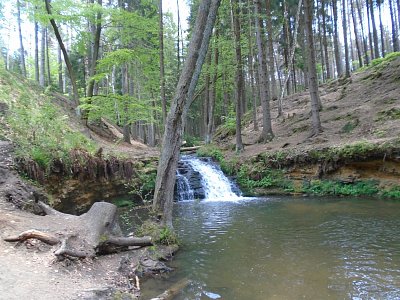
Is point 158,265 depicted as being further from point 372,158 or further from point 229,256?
point 372,158

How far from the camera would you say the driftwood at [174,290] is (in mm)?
4430

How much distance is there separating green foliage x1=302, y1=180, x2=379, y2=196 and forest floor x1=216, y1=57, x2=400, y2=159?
1428mm

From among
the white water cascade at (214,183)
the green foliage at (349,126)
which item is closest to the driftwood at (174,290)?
the white water cascade at (214,183)

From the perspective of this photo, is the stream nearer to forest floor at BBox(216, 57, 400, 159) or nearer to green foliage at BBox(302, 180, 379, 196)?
green foliage at BBox(302, 180, 379, 196)

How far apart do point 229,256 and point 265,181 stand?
26.1 feet

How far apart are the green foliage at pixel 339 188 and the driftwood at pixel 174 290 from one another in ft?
27.7

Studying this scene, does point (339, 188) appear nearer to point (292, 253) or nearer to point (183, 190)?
point (183, 190)

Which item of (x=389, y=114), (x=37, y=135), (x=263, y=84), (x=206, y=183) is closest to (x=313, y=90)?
(x=263, y=84)

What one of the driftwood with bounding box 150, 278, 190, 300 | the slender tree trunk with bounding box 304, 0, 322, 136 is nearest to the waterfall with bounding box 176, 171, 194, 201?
the slender tree trunk with bounding box 304, 0, 322, 136

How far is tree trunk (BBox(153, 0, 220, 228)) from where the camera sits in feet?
22.4

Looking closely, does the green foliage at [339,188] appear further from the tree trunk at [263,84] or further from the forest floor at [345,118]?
the tree trunk at [263,84]

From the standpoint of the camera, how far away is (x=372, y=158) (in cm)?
1097

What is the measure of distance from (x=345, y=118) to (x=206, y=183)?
7.12 meters

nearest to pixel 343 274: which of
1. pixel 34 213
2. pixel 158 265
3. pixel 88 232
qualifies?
pixel 158 265
